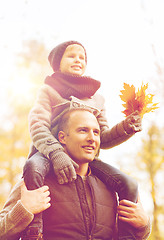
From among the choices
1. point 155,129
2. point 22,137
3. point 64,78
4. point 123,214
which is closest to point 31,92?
point 22,137

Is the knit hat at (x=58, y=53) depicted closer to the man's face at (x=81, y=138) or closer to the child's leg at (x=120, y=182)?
the man's face at (x=81, y=138)

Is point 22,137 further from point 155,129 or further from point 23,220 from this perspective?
point 23,220

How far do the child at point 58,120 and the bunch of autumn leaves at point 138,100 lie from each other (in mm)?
77

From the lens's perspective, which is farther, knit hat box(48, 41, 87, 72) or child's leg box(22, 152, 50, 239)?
knit hat box(48, 41, 87, 72)

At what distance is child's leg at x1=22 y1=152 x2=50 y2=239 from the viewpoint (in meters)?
1.98

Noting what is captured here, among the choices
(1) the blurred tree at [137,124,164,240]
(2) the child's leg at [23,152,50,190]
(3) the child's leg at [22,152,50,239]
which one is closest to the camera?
(3) the child's leg at [22,152,50,239]

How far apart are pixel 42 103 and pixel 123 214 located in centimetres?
116

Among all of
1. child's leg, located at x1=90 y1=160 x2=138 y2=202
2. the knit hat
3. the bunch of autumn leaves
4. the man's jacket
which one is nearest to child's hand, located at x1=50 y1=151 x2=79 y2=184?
the man's jacket

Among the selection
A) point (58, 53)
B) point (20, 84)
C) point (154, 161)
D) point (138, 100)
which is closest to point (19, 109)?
point (20, 84)

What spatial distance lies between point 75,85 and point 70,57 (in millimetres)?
319

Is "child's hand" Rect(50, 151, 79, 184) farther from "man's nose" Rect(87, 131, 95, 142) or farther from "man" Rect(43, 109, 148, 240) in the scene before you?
"man's nose" Rect(87, 131, 95, 142)

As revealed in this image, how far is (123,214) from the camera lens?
2359mm

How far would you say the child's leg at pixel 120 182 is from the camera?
7.90 ft

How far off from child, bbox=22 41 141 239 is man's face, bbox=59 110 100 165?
0.40ft
